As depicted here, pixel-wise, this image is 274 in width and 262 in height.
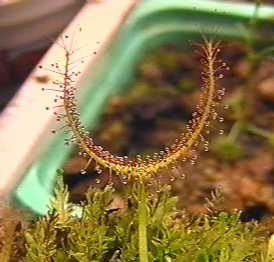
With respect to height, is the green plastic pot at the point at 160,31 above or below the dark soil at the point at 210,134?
above

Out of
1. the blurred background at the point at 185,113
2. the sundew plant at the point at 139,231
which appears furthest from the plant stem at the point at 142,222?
the blurred background at the point at 185,113

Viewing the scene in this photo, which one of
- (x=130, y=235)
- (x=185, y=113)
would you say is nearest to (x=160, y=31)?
(x=185, y=113)

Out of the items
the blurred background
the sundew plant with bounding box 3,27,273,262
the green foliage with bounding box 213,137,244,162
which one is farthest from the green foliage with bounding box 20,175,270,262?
the green foliage with bounding box 213,137,244,162

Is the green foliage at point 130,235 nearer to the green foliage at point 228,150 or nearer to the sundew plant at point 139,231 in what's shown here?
the sundew plant at point 139,231

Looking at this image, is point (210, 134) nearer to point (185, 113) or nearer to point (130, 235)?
point (185, 113)

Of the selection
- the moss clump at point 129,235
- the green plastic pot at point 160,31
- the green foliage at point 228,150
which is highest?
the green plastic pot at point 160,31

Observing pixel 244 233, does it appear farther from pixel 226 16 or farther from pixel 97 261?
pixel 226 16
